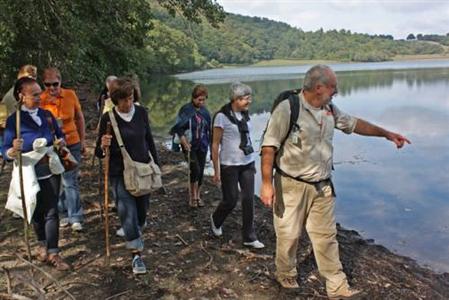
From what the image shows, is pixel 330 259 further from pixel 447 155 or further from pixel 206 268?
pixel 447 155

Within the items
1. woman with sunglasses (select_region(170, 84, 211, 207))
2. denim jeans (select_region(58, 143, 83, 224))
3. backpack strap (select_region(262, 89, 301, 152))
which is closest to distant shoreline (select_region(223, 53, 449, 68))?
woman with sunglasses (select_region(170, 84, 211, 207))

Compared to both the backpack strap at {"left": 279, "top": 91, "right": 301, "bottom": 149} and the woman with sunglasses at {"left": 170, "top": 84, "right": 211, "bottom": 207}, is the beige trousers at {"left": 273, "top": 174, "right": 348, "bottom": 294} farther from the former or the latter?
the woman with sunglasses at {"left": 170, "top": 84, "right": 211, "bottom": 207}

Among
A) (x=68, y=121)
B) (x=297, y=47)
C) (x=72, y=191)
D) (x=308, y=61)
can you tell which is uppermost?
(x=297, y=47)

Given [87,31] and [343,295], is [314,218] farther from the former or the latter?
[87,31]

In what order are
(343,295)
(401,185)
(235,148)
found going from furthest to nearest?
(401,185)
(235,148)
(343,295)

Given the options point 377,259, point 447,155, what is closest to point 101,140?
point 377,259

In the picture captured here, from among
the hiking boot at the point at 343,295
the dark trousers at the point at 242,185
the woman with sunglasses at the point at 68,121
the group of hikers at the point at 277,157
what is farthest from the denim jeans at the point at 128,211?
the hiking boot at the point at 343,295

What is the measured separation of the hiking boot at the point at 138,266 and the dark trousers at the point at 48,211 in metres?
0.81

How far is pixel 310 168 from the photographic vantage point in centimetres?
450

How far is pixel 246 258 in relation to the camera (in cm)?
572

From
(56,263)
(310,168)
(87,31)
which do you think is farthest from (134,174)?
(87,31)

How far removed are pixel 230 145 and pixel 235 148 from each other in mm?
69

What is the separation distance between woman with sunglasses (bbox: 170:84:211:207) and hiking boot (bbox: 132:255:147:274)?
2606mm

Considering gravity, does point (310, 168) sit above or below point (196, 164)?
above
